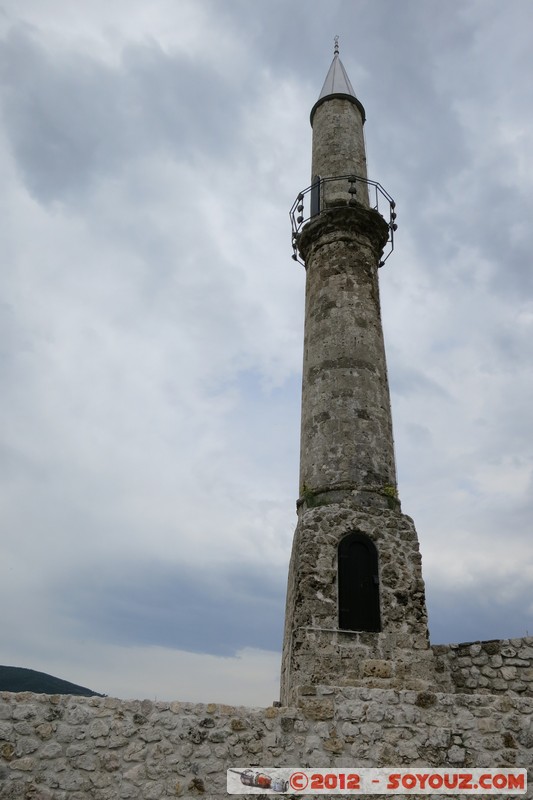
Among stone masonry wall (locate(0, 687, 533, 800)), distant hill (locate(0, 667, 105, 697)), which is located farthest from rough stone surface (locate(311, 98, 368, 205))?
distant hill (locate(0, 667, 105, 697))

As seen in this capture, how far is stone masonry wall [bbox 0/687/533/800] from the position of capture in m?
6.17

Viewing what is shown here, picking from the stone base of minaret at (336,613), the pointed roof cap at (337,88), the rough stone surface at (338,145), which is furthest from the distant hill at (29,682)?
the pointed roof cap at (337,88)

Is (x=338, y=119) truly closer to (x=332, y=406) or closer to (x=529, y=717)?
(x=332, y=406)

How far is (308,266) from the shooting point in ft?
45.8

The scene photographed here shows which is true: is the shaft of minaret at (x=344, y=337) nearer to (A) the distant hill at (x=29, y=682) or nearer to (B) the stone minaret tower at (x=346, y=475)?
(B) the stone minaret tower at (x=346, y=475)

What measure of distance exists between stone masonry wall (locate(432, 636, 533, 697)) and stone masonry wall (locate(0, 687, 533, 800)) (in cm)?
179

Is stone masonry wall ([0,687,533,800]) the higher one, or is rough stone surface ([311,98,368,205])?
rough stone surface ([311,98,368,205])

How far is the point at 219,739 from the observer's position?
6.64 metres

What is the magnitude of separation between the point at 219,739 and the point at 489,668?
4.77 m

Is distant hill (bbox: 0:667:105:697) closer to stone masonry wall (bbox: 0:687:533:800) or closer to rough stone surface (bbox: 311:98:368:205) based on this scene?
stone masonry wall (bbox: 0:687:533:800)

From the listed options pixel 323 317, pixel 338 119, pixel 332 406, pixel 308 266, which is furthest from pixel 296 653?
pixel 338 119

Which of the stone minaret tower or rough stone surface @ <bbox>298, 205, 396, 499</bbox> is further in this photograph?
rough stone surface @ <bbox>298, 205, 396, 499</bbox>

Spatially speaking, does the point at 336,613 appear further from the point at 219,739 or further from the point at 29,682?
the point at 29,682

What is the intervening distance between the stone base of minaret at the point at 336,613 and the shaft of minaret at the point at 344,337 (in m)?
0.80
